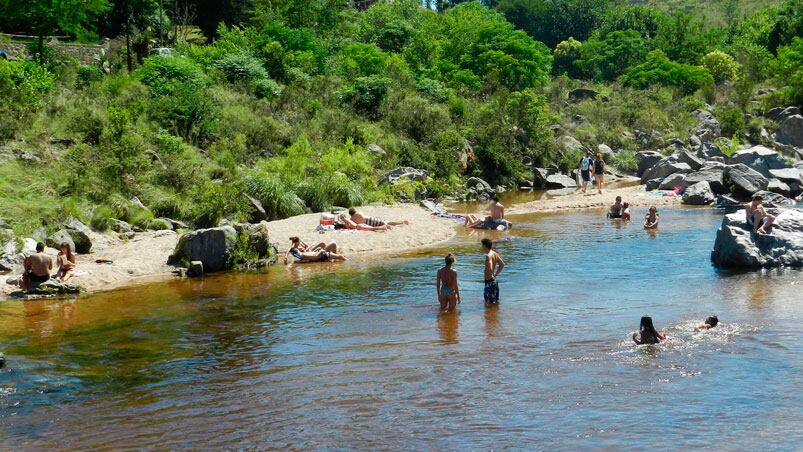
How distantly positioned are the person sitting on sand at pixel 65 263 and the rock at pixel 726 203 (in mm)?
23746

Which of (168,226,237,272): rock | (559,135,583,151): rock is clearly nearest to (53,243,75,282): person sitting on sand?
(168,226,237,272): rock

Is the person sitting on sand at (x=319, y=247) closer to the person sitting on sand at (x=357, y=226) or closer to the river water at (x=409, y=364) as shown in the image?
the river water at (x=409, y=364)

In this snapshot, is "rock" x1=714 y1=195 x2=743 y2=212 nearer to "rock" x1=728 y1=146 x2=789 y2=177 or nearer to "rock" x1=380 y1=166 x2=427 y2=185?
"rock" x1=728 y1=146 x2=789 y2=177

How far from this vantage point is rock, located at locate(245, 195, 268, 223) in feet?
89.4

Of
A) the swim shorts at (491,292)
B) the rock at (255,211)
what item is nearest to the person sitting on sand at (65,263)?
the rock at (255,211)

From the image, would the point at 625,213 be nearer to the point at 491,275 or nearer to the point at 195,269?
the point at 491,275

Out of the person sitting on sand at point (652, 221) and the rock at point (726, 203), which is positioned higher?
the rock at point (726, 203)

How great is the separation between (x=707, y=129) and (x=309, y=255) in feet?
118

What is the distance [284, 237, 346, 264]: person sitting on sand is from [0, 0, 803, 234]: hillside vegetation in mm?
3615

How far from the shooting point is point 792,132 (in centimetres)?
5266

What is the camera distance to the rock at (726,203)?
3333 cm

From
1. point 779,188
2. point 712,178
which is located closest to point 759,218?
point 712,178

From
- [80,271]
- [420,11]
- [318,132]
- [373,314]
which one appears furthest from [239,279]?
[420,11]

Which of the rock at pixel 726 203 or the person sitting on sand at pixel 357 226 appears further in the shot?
the rock at pixel 726 203
